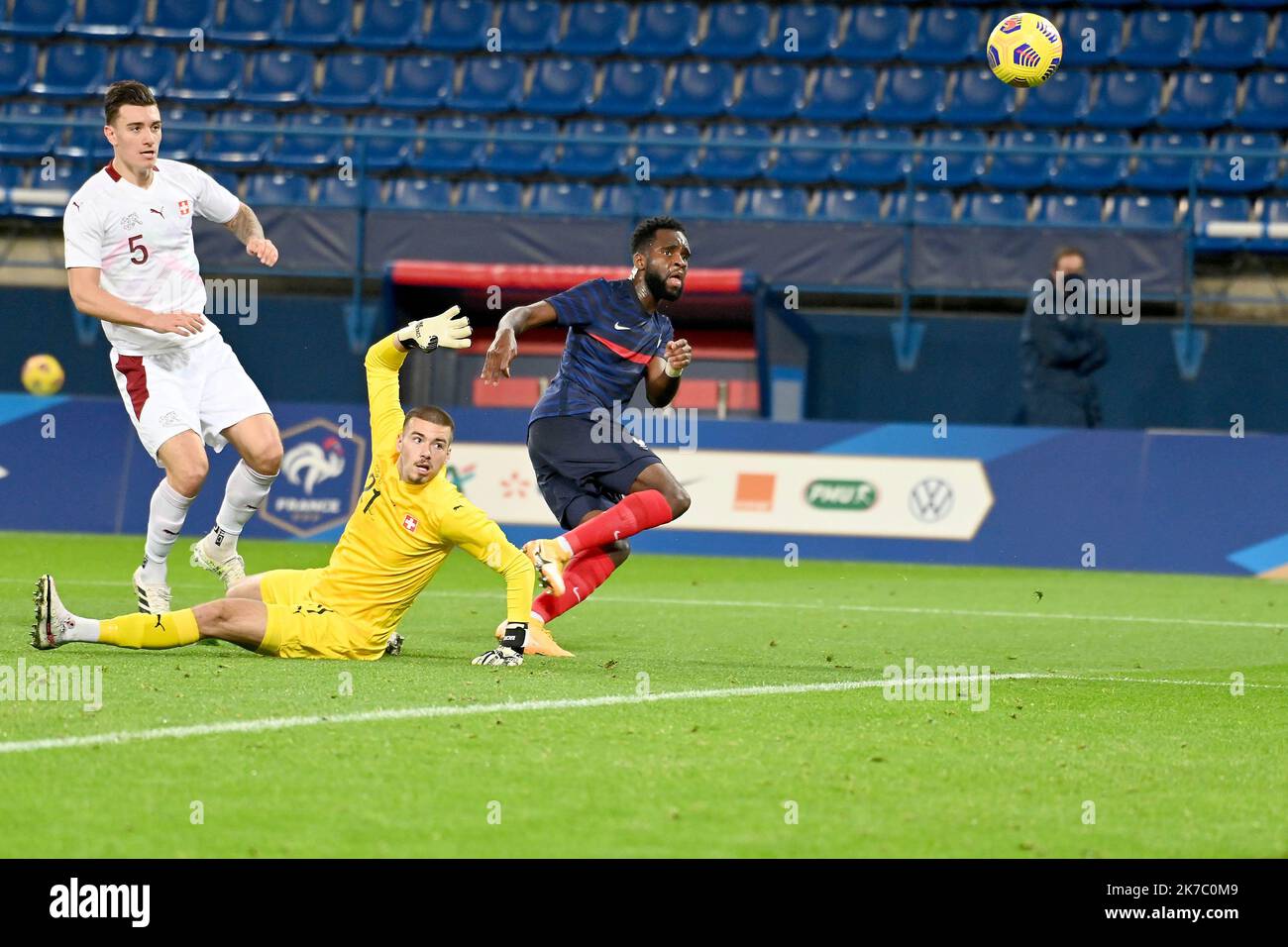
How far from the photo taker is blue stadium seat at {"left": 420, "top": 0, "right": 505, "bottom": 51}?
22.7m

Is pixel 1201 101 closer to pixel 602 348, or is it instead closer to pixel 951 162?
pixel 951 162

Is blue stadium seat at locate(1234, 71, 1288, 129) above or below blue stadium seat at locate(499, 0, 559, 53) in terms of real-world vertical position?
below

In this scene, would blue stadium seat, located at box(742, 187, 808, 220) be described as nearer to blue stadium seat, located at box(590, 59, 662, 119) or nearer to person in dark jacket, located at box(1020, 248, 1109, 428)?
blue stadium seat, located at box(590, 59, 662, 119)

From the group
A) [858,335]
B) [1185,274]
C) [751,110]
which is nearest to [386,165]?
[751,110]

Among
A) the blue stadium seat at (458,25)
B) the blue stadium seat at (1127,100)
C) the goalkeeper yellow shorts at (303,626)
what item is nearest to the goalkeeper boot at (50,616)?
the goalkeeper yellow shorts at (303,626)

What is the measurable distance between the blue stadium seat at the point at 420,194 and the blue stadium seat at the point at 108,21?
4.87 meters

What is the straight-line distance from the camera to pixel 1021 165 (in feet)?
66.8

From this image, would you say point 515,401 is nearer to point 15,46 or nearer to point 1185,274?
point 1185,274

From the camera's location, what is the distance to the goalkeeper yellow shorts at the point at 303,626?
7.27 metres

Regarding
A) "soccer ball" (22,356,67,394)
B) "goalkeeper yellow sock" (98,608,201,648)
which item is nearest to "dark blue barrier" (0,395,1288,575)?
"soccer ball" (22,356,67,394)

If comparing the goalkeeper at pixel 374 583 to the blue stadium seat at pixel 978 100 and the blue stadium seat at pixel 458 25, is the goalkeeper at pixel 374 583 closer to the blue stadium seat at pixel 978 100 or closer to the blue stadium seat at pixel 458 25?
the blue stadium seat at pixel 978 100

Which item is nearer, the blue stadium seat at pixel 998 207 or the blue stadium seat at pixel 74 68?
A: the blue stadium seat at pixel 998 207

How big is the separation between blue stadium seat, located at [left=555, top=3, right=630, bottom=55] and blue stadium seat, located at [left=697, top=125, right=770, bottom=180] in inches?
75.5
